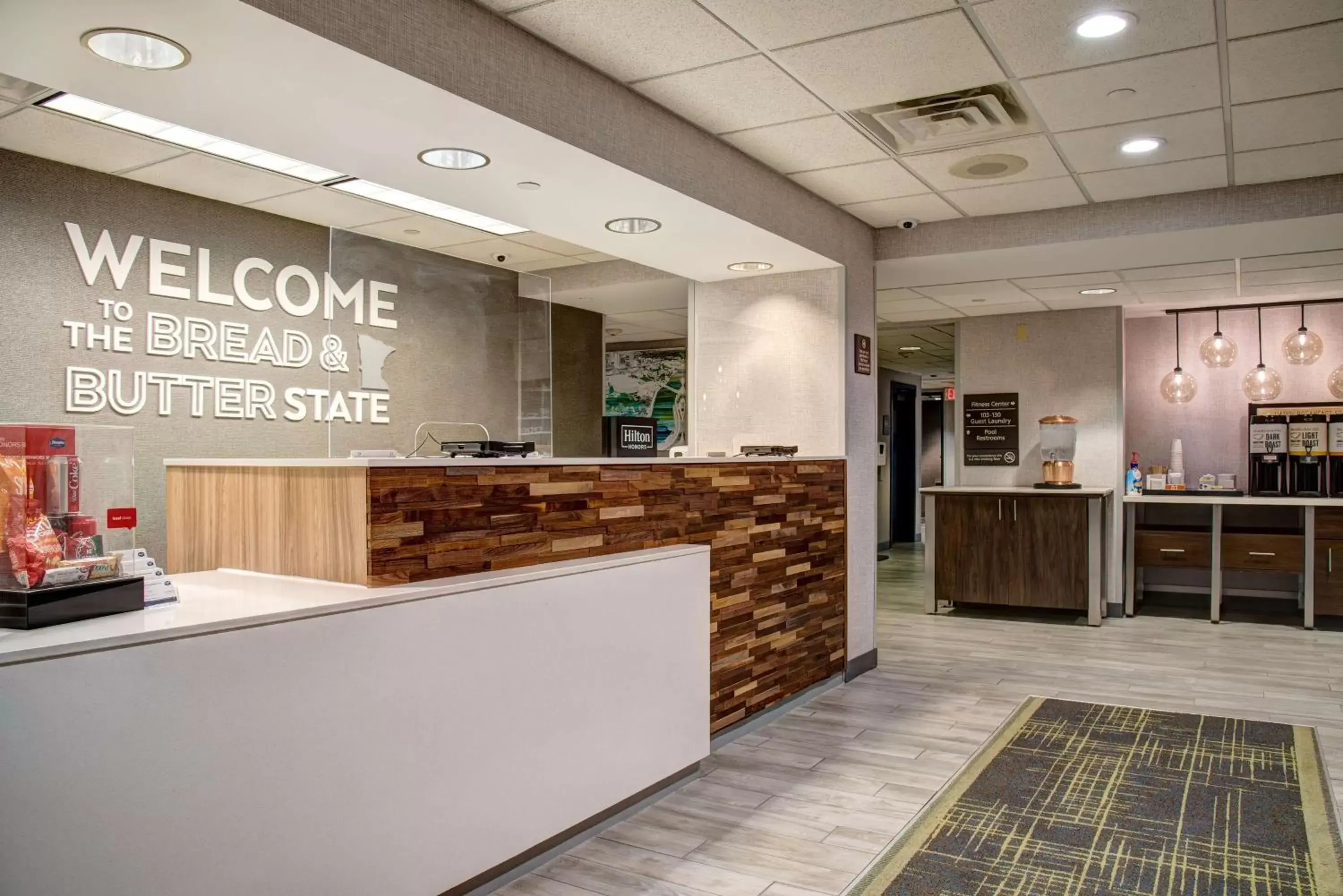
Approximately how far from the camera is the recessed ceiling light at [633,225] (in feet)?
13.8

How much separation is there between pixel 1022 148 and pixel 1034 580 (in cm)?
396

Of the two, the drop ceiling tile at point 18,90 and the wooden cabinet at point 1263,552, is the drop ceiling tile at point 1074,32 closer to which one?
the drop ceiling tile at point 18,90

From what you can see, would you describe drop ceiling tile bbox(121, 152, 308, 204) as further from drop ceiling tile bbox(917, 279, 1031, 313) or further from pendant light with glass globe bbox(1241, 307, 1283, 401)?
pendant light with glass globe bbox(1241, 307, 1283, 401)

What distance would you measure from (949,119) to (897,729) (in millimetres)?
2651

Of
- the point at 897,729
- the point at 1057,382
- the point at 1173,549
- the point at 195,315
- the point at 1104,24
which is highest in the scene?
the point at 1104,24

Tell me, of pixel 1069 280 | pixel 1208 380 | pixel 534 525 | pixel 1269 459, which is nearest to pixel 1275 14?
pixel 534 525

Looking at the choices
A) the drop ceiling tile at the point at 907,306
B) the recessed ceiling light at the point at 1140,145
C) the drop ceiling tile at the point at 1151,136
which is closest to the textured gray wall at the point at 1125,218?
the drop ceiling tile at the point at 1151,136

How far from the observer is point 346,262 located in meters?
4.05

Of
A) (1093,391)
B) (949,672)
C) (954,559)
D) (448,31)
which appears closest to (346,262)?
(448,31)

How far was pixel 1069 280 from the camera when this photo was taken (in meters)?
6.46

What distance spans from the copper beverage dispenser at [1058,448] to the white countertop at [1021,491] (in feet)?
0.59

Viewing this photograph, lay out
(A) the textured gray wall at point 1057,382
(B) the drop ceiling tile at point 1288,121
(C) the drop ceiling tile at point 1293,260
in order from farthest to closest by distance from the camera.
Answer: (A) the textured gray wall at point 1057,382 < (C) the drop ceiling tile at point 1293,260 < (B) the drop ceiling tile at point 1288,121

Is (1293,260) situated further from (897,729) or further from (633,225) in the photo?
(633,225)

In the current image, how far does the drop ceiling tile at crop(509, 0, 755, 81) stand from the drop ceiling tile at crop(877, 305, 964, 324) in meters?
4.87
